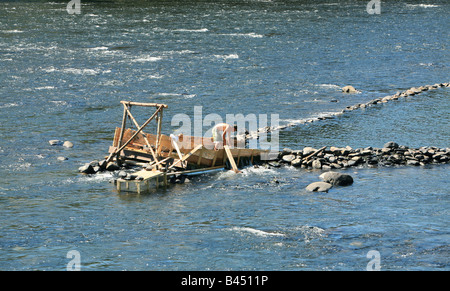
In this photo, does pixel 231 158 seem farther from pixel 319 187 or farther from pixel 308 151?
pixel 319 187

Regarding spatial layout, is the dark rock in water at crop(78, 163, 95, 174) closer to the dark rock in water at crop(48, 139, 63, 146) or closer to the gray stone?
the dark rock in water at crop(48, 139, 63, 146)

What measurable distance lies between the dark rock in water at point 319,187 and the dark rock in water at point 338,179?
0.58m

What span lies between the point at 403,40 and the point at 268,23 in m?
20.9

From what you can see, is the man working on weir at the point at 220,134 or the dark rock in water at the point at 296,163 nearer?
the man working on weir at the point at 220,134

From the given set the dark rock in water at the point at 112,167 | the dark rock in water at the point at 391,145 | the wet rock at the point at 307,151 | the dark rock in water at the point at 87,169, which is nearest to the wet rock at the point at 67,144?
the dark rock in water at the point at 87,169

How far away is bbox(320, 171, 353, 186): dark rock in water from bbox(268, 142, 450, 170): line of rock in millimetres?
2044

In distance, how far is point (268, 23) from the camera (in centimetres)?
9581

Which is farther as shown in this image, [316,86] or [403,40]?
[403,40]

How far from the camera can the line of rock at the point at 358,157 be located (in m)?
34.5

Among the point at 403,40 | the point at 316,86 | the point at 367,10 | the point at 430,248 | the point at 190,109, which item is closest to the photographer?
the point at 430,248

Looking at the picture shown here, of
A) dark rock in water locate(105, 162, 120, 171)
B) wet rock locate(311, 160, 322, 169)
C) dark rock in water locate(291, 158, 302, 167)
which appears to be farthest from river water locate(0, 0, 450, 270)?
dark rock in water locate(105, 162, 120, 171)

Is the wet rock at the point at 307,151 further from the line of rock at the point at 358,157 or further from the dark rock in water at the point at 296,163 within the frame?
the dark rock in water at the point at 296,163

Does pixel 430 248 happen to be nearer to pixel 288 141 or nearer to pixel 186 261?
pixel 186 261
